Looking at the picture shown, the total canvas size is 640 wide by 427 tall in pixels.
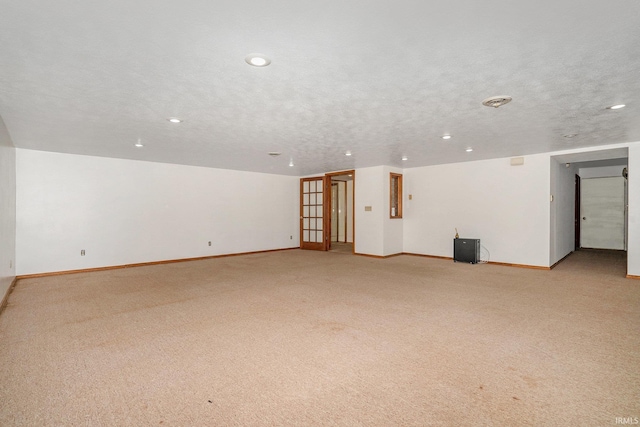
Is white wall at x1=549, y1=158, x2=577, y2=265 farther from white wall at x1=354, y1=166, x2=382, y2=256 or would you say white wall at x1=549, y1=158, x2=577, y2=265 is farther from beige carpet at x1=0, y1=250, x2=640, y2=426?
white wall at x1=354, y1=166, x2=382, y2=256

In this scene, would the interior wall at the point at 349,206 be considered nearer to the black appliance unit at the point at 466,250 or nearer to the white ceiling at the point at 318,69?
the black appliance unit at the point at 466,250

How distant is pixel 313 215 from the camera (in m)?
9.84

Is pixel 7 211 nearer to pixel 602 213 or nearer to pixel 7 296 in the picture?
pixel 7 296

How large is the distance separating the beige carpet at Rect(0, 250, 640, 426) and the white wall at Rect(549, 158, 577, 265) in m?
1.84

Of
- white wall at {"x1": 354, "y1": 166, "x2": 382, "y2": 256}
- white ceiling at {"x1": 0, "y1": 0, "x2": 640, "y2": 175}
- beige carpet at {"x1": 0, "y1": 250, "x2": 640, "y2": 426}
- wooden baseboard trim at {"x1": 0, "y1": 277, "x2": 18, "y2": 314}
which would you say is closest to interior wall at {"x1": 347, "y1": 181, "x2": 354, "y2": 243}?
white wall at {"x1": 354, "y1": 166, "x2": 382, "y2": 256}

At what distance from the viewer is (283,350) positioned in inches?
102

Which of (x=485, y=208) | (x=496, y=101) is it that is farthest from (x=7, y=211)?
(x=485, y=208)

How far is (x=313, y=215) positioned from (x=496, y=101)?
7.01m

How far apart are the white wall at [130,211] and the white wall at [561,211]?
6792 millimetres

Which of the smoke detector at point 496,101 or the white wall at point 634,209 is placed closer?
the smoke detector at point 496,101

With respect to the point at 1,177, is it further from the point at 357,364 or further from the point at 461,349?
the point at 461,349

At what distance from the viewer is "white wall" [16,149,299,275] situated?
223 inches

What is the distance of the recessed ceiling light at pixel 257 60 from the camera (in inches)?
91.2

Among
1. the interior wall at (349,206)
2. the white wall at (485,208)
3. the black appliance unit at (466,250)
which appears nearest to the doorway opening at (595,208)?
the white wall at (485,208)
